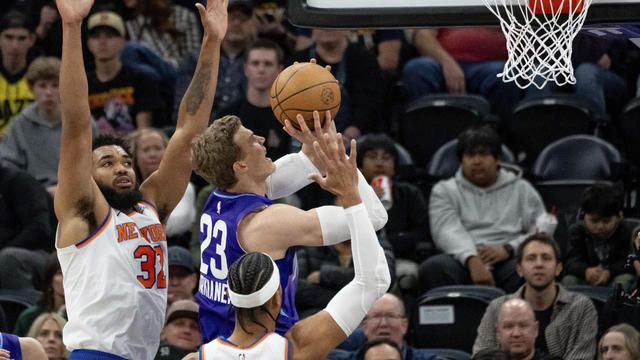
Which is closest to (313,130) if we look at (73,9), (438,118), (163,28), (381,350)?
(73,9)

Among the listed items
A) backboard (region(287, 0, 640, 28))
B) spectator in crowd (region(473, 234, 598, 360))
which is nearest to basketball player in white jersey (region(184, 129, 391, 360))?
backboard (region(287, 0, 640, 28))

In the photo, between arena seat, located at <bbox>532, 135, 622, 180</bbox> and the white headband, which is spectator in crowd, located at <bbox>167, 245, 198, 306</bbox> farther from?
the white headband

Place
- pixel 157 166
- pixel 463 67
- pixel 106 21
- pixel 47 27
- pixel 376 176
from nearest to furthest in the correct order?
1. pixel 157 166
2. pixel 376 176
3. pixel 106 21
4. pixel 463 67
5. pixel 47 27

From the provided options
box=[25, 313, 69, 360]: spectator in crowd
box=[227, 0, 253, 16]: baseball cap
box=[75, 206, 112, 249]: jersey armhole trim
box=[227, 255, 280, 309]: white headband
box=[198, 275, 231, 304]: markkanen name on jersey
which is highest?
box=[227, 0, 253, 16]: baseball cap

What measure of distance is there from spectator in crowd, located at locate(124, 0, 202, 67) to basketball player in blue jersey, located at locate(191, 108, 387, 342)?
5.93m

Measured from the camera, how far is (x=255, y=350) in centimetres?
434

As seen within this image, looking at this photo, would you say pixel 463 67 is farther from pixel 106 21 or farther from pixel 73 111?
pixel 73 111

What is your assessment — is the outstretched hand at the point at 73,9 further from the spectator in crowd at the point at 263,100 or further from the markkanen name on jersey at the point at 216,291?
the spectator in crowd at the point at 263,100

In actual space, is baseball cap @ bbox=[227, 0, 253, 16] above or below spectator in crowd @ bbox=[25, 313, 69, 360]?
above

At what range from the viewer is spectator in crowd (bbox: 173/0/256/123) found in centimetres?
959

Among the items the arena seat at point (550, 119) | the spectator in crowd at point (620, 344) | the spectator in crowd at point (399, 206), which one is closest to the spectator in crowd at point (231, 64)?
the spectator in crowd at point (399, 206)

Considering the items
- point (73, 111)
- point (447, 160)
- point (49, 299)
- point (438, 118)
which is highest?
point (73, 111)

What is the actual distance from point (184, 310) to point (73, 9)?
287 centimetres

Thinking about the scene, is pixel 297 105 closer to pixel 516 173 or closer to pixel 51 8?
pixel 516 173
